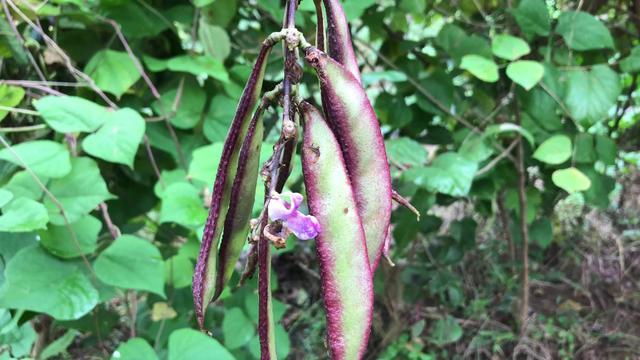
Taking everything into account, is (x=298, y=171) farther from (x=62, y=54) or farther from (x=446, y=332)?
(x=446, y=332)

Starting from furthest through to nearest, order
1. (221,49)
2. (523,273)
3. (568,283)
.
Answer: (568,283) → (523,273) → (221,49)

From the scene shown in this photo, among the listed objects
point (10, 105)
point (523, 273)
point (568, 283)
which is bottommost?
point (568, 283)

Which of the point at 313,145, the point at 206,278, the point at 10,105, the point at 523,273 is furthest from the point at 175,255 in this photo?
the point at 523,273

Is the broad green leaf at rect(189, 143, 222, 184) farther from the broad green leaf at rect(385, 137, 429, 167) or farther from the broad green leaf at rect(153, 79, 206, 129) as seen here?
the broad green leaf at rect(385, 137, 429, 167)

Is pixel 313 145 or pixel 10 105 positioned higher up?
pixel 313 145

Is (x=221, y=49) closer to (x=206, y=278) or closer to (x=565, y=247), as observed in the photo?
(x=206, y=278)

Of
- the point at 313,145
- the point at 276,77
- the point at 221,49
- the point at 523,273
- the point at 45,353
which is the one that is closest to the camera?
the point at 313,145
